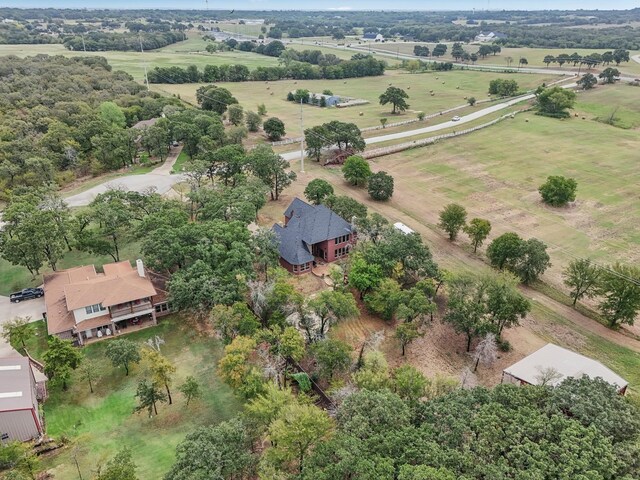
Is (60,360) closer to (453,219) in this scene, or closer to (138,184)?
(453,219)

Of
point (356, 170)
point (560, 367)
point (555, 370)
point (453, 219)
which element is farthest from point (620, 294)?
point (356, 170)

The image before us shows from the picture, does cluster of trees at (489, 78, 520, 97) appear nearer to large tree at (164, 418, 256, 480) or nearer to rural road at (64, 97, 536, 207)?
rural road at (64, 97, 536, 207)

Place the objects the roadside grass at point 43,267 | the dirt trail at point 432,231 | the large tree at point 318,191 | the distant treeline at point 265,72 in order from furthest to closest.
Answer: the distant treeline at point 265,72 < the large tree at point 318,191 < the roadside grass at point 43,267 < the dirt trail at point 432,231

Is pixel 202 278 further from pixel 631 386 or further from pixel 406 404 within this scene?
pixel 631 386

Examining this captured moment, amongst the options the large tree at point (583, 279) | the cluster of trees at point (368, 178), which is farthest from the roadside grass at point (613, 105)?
the large tree at point (583, 279)

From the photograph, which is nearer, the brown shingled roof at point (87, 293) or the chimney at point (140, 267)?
the brown shingled roof at point (87, 293)

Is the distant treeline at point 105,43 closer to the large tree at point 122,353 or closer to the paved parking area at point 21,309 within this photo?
the paved parking area at point 21,309

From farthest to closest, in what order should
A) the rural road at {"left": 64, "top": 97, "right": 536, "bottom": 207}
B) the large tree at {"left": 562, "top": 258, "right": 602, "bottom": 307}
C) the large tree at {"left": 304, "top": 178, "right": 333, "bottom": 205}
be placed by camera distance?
the rural road at {"left": 64, "top": 97, "right": 536, "bottom": 207}
the large tree at {"left": 304, "top": 178, "right": 333, "bottom": 205}
the large tree at {"left": 562, "top": 258, "right": 602, "bottom": 307}

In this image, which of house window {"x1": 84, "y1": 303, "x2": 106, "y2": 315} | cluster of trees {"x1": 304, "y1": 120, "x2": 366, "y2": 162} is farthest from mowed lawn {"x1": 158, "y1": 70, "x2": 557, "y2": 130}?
house window {"x1": 84, "y1": 303, "x2": 106, "y2": 315}
